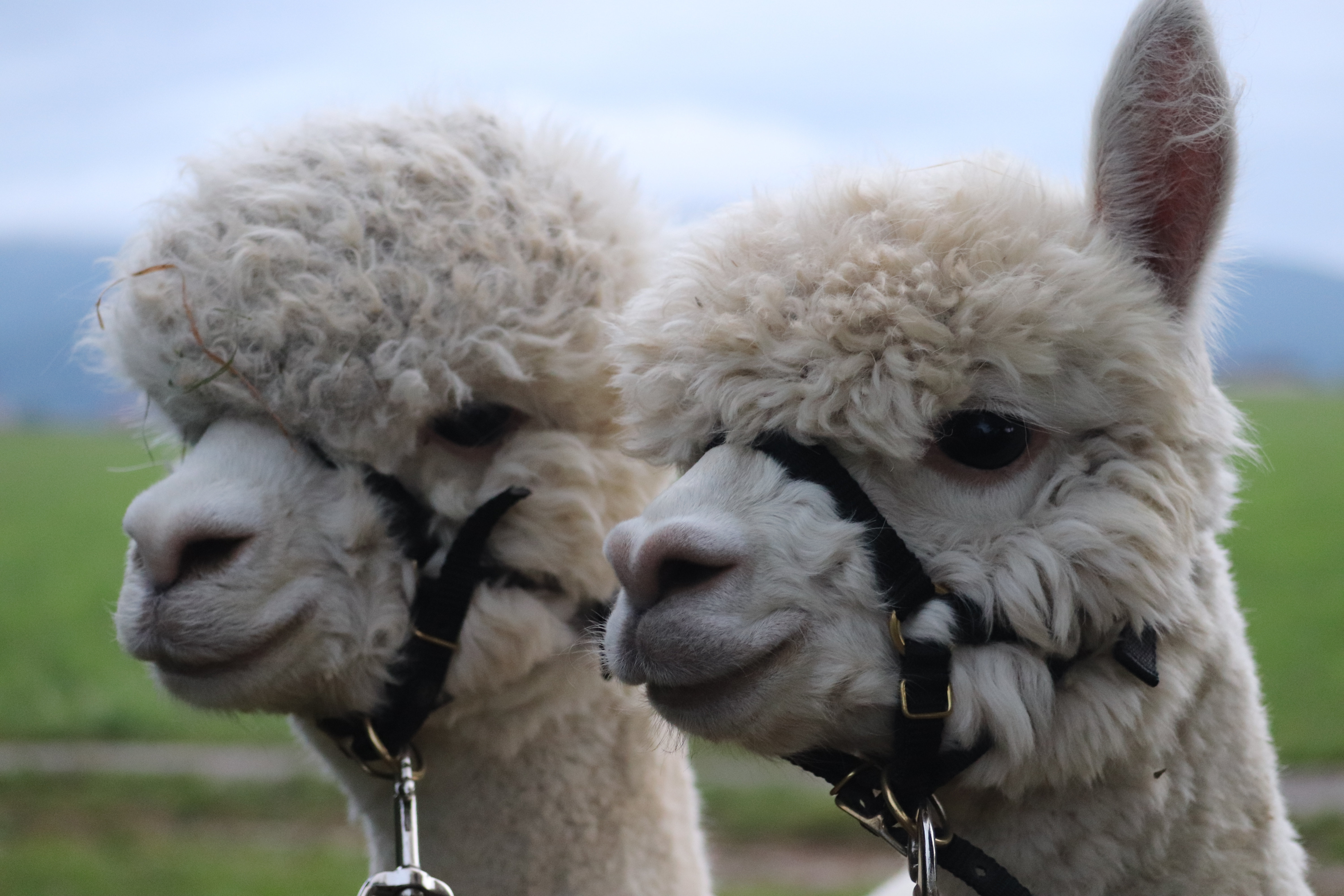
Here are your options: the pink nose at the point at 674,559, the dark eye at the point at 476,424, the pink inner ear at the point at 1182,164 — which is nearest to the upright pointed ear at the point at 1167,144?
the pink inner ear at the point at 1182,164

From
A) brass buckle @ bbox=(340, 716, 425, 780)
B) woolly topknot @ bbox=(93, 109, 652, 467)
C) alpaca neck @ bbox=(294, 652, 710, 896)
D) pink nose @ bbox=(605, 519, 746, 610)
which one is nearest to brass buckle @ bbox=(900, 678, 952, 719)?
pink nose @ bbox=(605, 519, 746, 610)

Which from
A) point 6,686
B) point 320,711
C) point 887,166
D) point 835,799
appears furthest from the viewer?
point 6,686

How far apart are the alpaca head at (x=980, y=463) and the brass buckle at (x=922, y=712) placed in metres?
0.02

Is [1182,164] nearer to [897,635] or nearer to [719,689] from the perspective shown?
[897,635]

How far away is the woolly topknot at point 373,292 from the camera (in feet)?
6.83

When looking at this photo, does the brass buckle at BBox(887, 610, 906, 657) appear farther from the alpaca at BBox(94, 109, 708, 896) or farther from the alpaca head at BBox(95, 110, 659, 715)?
the alpaca head at BBox(95, 110, 659, 715)

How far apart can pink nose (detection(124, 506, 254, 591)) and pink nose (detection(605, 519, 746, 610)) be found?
0.78 meters

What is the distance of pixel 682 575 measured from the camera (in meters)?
1.59

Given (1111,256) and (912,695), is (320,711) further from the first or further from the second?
(1111,256)

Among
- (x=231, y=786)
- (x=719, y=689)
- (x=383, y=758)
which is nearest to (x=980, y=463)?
(x=719, y=689)

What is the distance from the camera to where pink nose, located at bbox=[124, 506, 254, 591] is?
1983 mm

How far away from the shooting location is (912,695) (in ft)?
5.07

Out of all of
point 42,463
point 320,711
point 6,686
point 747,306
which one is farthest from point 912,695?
point 42,463

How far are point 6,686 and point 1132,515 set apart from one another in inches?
429
